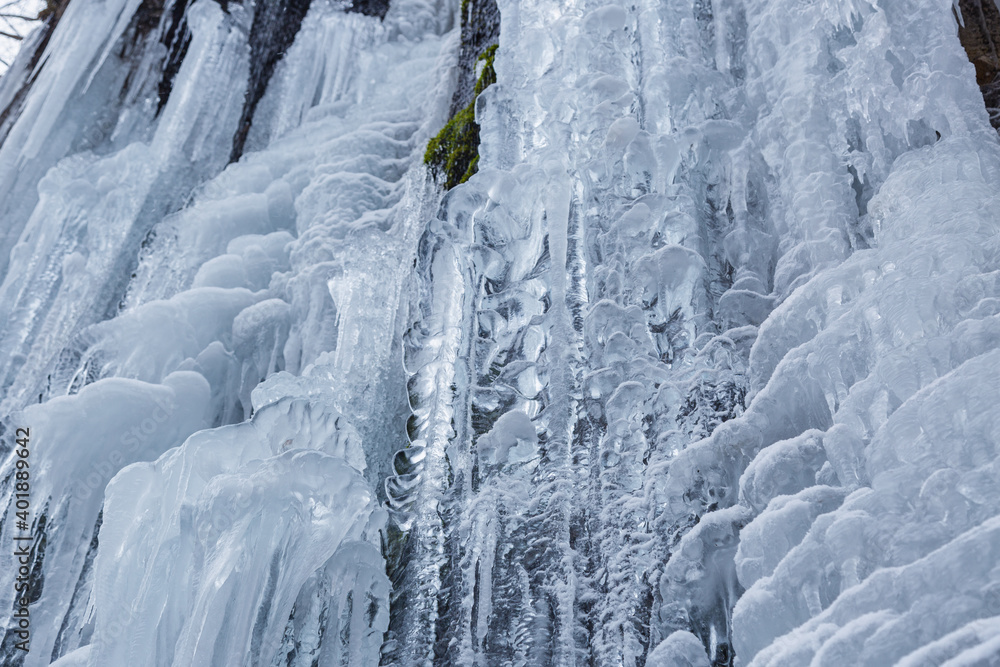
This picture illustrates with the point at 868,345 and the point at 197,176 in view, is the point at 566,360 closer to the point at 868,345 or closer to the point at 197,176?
the point at 868,345

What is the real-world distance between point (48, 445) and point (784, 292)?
1.95 meters

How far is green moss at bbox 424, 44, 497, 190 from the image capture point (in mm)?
3051

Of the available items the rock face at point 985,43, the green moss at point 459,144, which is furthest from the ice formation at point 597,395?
the rock face at point 985,43

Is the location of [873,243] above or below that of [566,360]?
above

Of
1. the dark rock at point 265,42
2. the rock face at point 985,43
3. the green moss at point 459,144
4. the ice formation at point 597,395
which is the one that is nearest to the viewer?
the ice formation at point 597,395

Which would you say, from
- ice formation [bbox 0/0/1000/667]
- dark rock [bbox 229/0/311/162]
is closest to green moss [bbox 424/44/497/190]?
ice formation [bbox 0/0/1000/667]

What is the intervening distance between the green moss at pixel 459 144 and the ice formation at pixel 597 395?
72 millimetres

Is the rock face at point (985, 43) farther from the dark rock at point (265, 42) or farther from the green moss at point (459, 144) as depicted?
the dark rock at point (265, 42)

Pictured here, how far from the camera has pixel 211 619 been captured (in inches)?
69.3

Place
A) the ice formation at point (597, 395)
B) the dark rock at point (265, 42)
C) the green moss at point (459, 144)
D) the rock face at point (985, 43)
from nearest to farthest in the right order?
1. the ice formation at point (597, 395)
2. the rock face at point (985, 43)
3. the green moss at point (459, 144)
4. the dark rock at point (265, 42)

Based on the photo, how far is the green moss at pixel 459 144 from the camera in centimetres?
305

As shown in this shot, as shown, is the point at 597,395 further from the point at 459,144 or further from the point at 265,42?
the point at 265,42

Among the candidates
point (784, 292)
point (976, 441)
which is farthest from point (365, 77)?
point (976, 441)

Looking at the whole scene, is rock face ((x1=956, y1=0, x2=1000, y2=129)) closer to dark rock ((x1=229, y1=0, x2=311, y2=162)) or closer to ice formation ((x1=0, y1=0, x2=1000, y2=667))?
ice formation ((x1=0, y1=0, x2=1000, y2=667))
